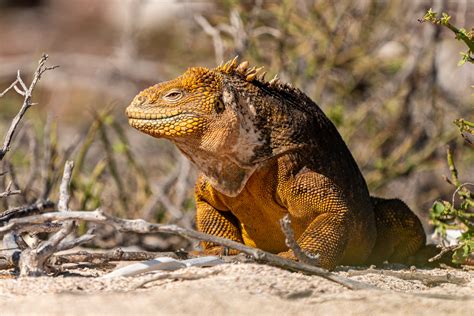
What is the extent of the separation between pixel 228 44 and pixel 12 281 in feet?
25.7

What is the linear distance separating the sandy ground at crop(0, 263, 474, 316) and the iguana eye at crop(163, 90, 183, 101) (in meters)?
1.28

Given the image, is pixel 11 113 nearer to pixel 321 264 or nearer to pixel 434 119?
pixel 434 119

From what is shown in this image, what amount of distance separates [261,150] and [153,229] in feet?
5.23

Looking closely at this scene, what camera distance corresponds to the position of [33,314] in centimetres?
379

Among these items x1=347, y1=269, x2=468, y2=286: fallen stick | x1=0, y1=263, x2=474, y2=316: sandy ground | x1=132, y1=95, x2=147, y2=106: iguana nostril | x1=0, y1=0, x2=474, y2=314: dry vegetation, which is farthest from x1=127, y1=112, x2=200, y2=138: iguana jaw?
x1=0, y1=0, x2=474, y2=314: dry vegetation

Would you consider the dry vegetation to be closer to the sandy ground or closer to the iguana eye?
the iguana eye

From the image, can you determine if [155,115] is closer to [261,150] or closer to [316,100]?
[261,150]

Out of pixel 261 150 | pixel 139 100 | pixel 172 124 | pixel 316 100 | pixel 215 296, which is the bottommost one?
pixel 215 296

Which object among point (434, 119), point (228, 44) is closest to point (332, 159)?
point (434, 119)

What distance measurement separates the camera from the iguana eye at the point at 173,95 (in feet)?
18.7

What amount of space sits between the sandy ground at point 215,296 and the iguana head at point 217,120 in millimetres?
1028

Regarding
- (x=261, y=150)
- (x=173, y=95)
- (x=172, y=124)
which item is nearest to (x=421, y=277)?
(x=261, y=150)

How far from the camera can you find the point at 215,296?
A: 4.09 metres

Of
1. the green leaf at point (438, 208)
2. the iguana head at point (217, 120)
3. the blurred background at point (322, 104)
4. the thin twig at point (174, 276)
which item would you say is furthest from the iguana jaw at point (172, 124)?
the blurred background at point (322, 104)
